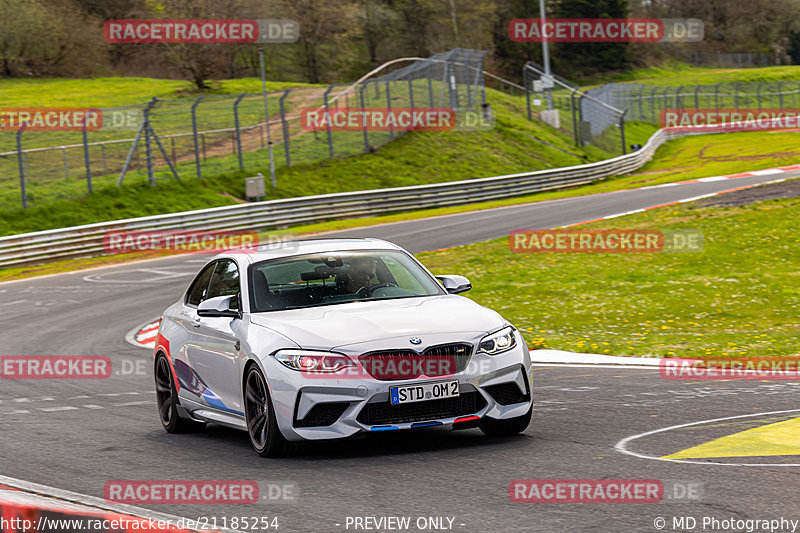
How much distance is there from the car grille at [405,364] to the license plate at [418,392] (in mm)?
66

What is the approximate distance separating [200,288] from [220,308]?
1302 mm

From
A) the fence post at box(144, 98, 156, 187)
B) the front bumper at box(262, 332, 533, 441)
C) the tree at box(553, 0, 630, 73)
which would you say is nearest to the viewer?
the front bumper at box(262, 332, 533, 441)

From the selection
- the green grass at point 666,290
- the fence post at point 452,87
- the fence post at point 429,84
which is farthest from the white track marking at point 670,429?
the fence post at point 452,87

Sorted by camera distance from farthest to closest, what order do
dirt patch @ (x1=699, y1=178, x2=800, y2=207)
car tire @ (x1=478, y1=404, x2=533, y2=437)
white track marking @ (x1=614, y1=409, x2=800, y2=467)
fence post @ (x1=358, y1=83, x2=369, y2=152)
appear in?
fence post @ (x1=358, y1=83, x2=369, y2=152), dirt patch @ (x1=699, y1=178, x2=800, y2=207), car tire @ (x1=478, y1=404, x2=533, y2=437), white track marking @ (x1=614, y1=409, x2=800, y2=467)

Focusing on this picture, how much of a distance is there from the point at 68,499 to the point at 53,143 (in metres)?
31.4

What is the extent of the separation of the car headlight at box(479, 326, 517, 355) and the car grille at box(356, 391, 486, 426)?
31cm

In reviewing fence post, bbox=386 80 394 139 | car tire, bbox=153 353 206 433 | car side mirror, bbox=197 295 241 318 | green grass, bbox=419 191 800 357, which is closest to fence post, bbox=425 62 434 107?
fence post, bbox=386 80 394 139

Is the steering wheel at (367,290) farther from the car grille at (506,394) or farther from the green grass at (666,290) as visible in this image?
the green grass at (666,290)

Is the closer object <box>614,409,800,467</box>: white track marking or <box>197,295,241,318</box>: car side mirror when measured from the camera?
<box>614,409,800,467</box>: white track marking

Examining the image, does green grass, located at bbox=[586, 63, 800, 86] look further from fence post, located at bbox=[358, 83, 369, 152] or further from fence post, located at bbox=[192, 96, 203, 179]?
fence post, located at bbox=[192, 96, 203, 179]

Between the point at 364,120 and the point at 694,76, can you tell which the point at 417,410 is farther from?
the point at 694,76

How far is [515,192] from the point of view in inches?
1753

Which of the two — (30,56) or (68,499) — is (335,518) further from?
(30,56)

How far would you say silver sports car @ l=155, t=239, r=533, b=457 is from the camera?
23.6 ft
